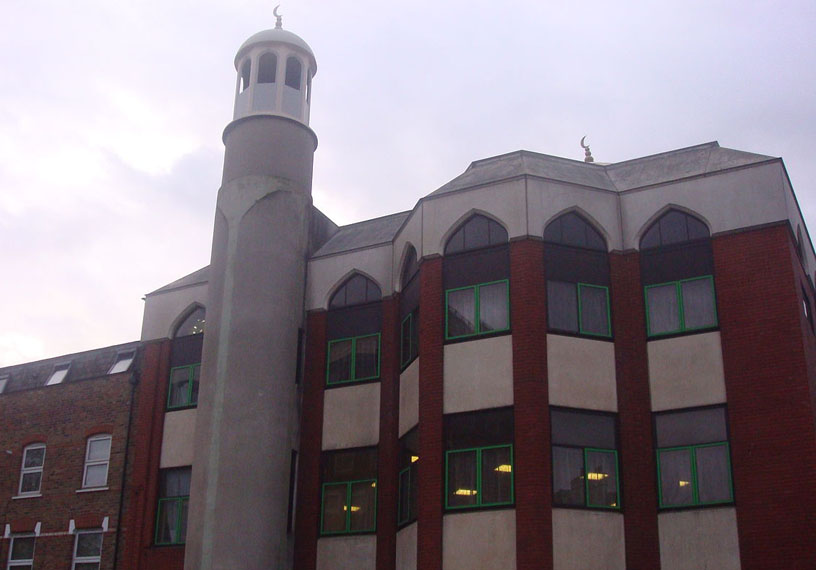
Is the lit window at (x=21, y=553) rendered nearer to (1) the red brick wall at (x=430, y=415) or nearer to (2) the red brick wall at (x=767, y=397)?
(1) the red brick wall at (x=430, y=415)

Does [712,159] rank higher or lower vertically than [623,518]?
higher

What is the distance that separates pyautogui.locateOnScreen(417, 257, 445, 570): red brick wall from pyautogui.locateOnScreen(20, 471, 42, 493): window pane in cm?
1393

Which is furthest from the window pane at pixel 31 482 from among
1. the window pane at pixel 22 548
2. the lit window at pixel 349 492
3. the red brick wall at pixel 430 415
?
the red brick wall at pixel 430 415

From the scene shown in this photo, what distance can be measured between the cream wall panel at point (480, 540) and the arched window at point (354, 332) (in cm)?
549

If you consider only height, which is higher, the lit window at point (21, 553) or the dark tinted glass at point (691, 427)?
the dark tinted glass at point (691, 427)

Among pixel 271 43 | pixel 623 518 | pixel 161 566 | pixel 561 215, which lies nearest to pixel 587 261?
pixel 561 215

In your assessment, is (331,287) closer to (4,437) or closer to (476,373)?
(476,373)

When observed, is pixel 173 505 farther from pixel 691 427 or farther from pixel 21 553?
pixel 691 427

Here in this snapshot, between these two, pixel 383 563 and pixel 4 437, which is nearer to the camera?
pixel 383 563

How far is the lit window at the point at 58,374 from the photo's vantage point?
1214 inches

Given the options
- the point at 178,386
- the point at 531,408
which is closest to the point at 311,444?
the point at 178,386

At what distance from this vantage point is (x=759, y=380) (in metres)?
20.0

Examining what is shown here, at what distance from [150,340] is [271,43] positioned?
30.2ft

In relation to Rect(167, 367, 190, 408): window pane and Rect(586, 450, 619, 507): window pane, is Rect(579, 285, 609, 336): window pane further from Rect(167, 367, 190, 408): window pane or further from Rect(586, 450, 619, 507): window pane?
Rect(167, 367, 190, 408): window pane
